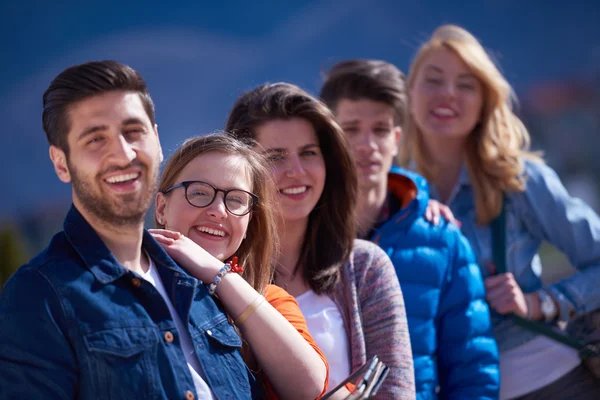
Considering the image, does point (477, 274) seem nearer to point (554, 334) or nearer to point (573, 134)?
point (554, 334)

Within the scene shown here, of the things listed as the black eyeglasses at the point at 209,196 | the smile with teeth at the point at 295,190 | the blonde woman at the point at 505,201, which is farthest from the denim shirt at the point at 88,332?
the blonde woman at the point at 505,201

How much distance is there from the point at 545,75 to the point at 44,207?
651 centimetres

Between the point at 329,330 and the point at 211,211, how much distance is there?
57 cm

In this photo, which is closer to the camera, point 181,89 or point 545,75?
point 181,89

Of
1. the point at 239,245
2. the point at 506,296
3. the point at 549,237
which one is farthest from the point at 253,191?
the point at 549,237

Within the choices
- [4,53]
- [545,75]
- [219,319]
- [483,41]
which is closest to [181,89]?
[4,53]

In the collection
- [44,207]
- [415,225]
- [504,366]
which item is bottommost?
[504,366]

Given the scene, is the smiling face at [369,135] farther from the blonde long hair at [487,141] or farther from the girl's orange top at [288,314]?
the girl's orange top at [288,314]

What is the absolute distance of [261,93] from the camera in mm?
2363

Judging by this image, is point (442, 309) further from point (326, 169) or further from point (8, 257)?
point (8, 257)

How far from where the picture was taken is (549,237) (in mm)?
2883

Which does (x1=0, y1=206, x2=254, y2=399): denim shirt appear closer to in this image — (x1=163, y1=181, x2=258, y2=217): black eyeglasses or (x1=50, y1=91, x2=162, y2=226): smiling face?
(x1=50, y1=91, x2=162, y2=226): smiling face

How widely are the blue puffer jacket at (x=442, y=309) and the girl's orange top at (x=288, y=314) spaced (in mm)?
634

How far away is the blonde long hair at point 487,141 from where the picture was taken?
2.89 meters
